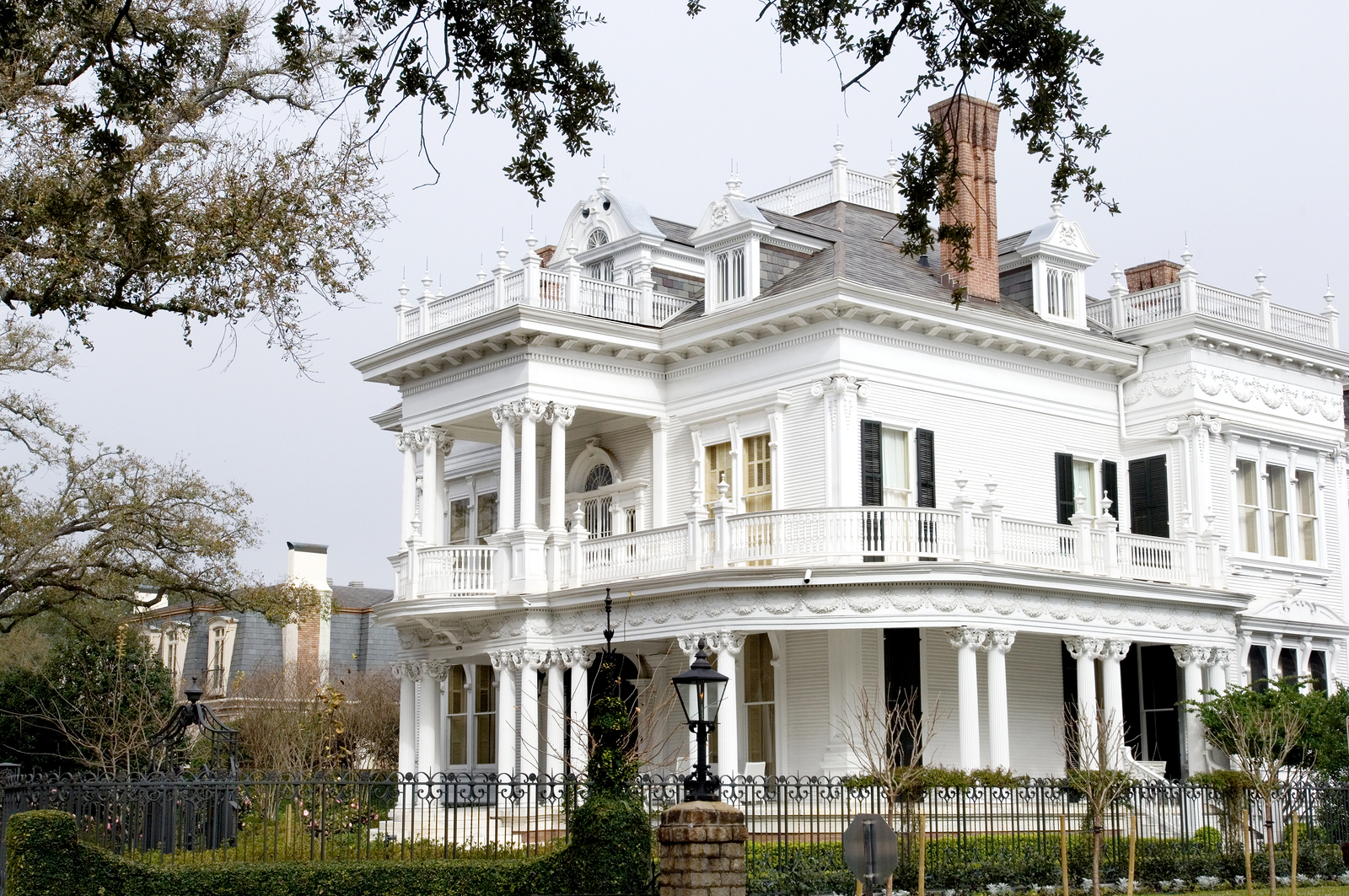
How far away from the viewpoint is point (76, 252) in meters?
17.1

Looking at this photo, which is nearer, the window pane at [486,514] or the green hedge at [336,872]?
the green hedge at [336,872]

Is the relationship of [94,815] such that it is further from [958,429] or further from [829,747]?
[958,429]

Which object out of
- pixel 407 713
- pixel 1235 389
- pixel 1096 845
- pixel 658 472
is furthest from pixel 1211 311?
pixel 407 713

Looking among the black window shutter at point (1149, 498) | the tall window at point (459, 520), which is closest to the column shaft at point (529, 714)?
the tall window at point (459, 520)

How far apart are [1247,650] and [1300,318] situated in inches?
300

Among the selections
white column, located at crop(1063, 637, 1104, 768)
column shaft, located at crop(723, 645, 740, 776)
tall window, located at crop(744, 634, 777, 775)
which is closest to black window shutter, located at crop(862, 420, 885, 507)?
tall window, located at crop(744, 634, 777, 775)

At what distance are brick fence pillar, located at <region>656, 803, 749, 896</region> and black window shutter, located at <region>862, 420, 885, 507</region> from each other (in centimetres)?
1403

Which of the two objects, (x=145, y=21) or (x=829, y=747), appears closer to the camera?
(x=145, y=21)

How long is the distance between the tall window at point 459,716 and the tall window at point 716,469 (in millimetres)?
7721

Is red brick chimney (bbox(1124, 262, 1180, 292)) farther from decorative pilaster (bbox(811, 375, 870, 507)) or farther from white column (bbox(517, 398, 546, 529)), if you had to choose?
white column (bbox(517, 398, 546, 529))

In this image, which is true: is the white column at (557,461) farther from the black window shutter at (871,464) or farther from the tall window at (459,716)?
the tall window at (459,716)

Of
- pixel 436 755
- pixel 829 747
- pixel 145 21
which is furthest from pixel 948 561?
pixel 145 21

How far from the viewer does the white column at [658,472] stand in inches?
1339

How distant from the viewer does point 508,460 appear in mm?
32656
